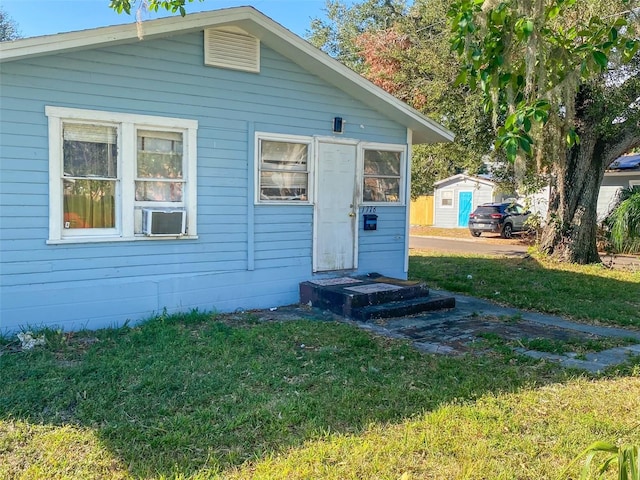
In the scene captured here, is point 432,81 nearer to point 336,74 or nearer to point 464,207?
point 336,74

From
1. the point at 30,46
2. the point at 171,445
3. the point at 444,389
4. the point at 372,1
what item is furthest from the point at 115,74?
the point at 372,1

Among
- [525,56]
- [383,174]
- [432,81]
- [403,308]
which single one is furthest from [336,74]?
[432,81]

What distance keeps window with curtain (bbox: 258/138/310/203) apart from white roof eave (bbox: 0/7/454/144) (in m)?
1.09

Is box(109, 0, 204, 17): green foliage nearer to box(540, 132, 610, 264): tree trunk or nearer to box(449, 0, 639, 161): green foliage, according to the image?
box(449, 0, 639, 161): green foliage

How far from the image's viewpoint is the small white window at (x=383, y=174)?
7859 mm

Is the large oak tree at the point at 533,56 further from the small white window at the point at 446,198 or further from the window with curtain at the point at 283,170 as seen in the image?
the small white window at the point at 446,198

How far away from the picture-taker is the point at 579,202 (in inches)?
463

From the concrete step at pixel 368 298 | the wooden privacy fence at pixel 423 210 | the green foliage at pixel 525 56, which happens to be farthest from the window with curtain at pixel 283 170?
the wooden privacy fence at pixel 423 210

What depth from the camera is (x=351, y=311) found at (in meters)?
6.21

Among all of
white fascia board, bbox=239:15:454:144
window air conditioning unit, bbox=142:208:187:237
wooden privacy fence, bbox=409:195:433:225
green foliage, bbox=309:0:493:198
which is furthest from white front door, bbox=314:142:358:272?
wooden privacy fence, bbox=409:195:433:225

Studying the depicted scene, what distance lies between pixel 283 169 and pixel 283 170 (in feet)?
0.05

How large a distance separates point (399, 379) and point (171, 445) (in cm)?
189

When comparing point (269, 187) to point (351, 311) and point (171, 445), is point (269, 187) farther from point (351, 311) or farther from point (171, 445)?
point (171, 445)

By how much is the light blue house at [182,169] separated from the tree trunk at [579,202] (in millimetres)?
5465
